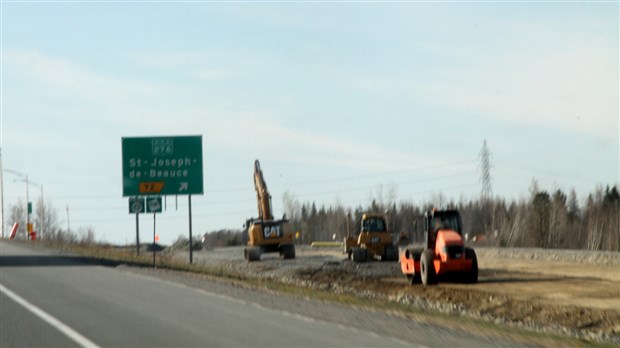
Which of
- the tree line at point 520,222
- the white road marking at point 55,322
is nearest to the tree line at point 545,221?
the tree line at point 520,222

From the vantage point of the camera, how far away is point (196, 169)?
162 feet

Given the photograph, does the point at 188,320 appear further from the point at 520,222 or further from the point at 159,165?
the point at 520,222

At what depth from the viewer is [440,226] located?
41.2 m

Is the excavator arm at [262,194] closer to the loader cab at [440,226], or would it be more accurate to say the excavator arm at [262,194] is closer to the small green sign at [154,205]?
the small green sign at [154,205]

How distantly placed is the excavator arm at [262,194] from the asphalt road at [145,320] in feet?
100

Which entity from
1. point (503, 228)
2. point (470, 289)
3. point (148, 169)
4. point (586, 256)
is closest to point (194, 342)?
→ point (470, 289)

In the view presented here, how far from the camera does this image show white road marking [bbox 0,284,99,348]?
16.4 m

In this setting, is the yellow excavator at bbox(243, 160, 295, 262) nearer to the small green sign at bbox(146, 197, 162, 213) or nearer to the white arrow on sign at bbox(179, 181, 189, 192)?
the small green sign at bbox(146, 197, 162, 213)

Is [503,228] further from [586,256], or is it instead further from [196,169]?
[196,169]

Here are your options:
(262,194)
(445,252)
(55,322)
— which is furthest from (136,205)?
(55,322)

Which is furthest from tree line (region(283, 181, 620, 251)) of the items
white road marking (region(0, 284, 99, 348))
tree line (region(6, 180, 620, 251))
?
white road marking (region(0, 284, 99, 348))

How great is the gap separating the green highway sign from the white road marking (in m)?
22.4

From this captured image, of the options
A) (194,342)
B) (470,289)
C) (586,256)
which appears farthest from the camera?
(586,256)

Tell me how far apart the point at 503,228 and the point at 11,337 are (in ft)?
256
